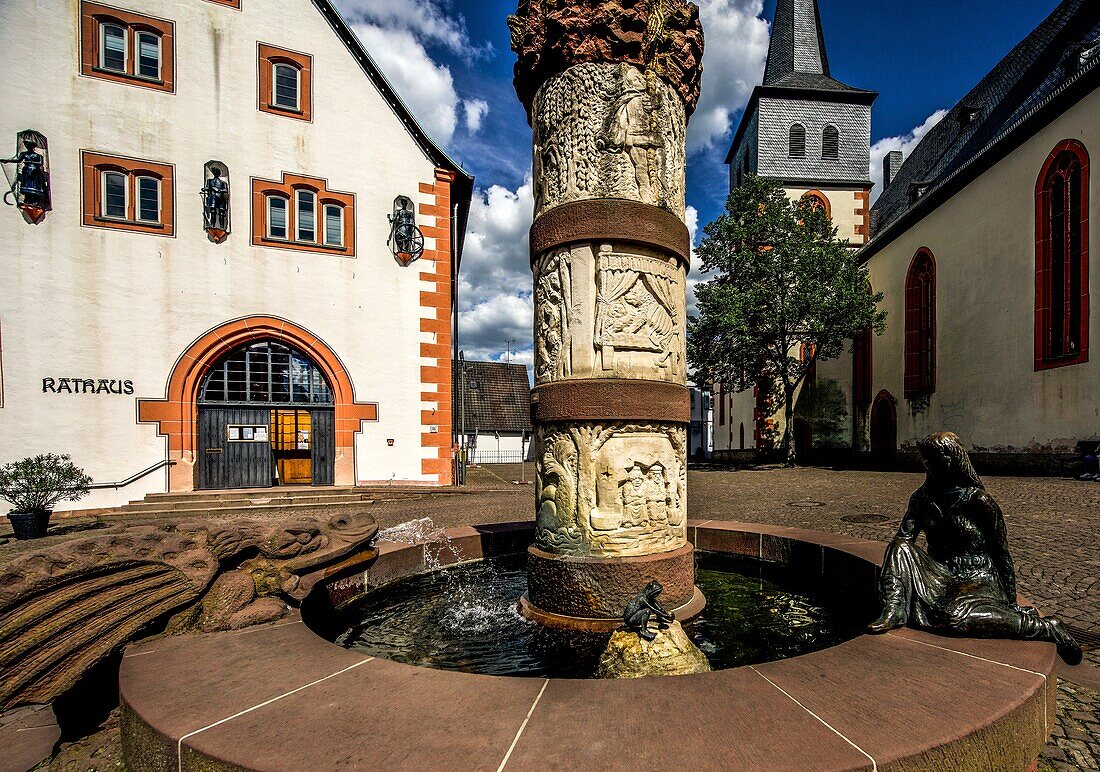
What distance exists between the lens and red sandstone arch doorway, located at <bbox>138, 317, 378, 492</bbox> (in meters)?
12.7

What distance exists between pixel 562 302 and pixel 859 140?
36.0 metres

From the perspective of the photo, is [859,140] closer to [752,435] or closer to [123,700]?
[752,435]

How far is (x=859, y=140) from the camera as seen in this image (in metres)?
31.9

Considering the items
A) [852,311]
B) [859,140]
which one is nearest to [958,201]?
[852,311]

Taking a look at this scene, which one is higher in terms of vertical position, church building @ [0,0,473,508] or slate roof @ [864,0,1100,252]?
slate roof @ [864,0,1100,252]

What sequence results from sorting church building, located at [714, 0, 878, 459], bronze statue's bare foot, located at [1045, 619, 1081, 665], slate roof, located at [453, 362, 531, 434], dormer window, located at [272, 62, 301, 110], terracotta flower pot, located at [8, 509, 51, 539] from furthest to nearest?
slate roof, located at [453, 362, 531, 434]
church building, located at [714, 0, 878, 459]
dormer window, located at [272, 62, 301, 110]
terracotta flower pot, located at [8, 509, 51, 539]
bronze statue's bare foot, located at [1045, 619, 1081, 665]

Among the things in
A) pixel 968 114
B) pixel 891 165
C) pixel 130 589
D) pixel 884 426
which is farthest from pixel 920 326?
pixel 130 589

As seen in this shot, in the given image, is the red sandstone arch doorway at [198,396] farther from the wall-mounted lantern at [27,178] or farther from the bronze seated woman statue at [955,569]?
the bronze seated woman statue at [955,569]

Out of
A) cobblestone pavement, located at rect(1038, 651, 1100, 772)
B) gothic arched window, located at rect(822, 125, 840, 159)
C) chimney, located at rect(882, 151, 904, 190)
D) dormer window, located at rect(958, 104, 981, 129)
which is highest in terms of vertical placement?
chimney, located at rect(882, 151, 904, 190)

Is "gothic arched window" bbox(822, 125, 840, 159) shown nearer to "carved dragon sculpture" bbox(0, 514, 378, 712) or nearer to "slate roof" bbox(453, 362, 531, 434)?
"slate roof" bbox(453, 362, 531, 434)

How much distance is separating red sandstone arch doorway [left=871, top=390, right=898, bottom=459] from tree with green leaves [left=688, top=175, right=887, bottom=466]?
13.9ft

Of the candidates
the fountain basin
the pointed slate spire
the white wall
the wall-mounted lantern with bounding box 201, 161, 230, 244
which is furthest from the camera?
the pointed slate spire

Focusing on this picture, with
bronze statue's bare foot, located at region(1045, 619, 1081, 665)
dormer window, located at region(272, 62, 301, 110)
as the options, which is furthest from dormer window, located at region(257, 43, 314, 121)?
bronze statue's bare foot, located at region(1045, 619, 1081, 665)

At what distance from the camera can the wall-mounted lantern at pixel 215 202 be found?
42.2 feet
